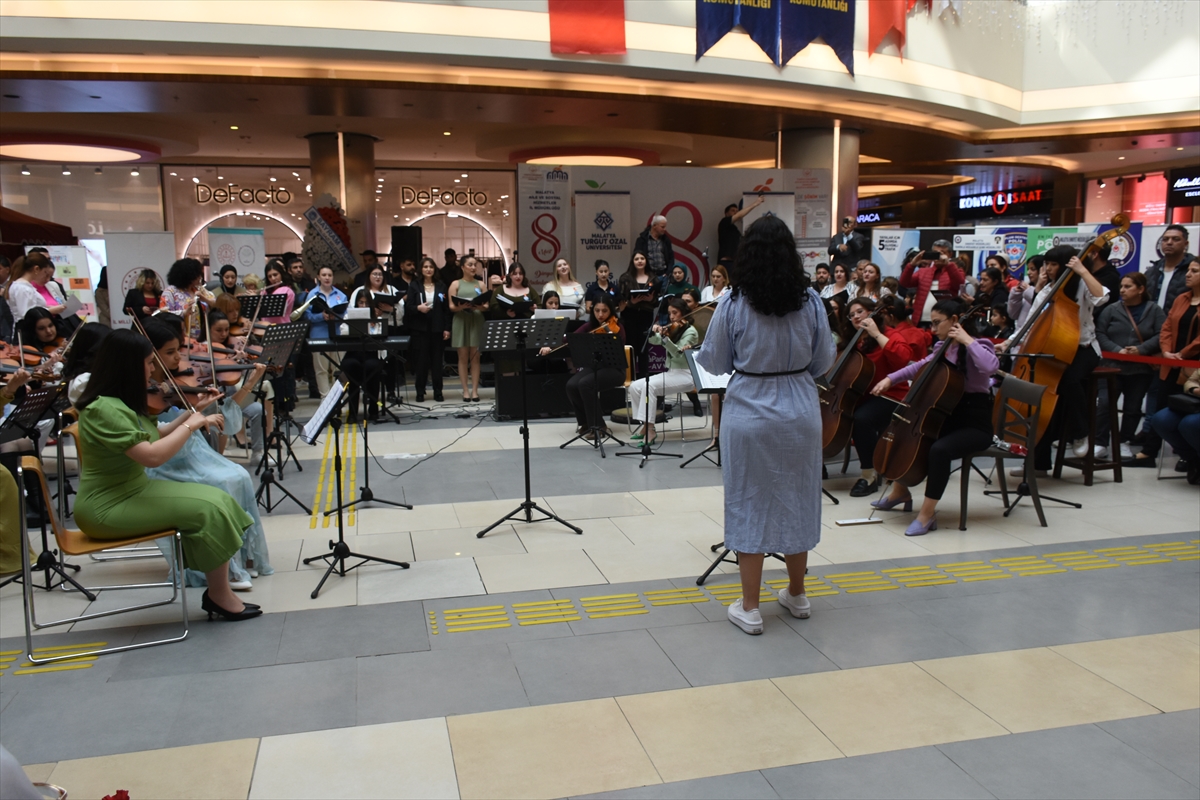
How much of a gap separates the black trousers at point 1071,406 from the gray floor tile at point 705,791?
14.6 ft

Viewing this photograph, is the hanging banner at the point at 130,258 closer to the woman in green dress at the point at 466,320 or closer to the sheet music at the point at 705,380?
the woman in green dress at the point at 466,320

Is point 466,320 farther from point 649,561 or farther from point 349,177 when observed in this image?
point 349,177

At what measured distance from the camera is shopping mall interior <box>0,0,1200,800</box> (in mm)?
2926

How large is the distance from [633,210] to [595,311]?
5.11 meters

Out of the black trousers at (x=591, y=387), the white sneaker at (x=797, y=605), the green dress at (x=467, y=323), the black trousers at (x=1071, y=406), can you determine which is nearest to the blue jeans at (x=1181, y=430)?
the black trousers at (x=1071, y=406)

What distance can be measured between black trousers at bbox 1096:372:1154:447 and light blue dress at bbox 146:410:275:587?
638 centimetres

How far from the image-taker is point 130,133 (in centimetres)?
1499

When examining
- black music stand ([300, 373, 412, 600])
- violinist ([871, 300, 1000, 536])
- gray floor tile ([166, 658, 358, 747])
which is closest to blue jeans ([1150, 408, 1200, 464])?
violinist ([871, 300, 1000, 536])

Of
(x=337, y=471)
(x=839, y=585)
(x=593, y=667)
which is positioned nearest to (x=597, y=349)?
(x=337, y=471)

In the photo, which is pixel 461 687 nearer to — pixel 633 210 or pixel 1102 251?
pixel 1102 251

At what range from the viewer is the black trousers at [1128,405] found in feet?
23.4

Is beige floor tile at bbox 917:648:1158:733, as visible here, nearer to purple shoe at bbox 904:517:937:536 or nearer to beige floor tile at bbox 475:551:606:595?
purple shoe at bbox 904:517:937:536

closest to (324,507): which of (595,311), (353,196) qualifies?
(595,311)

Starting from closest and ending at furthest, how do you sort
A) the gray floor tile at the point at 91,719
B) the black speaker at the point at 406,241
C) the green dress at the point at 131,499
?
the gray floor tile at the point at 91,719, the green dress at the point at 131,499, the black speaker at the point at 406,241
